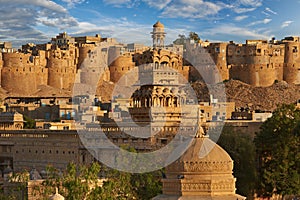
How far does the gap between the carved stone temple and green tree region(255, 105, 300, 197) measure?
13979 mm

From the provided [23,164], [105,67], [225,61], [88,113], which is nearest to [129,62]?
[105,67]

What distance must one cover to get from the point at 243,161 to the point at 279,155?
1244 mm

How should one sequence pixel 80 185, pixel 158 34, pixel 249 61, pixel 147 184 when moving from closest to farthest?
pixel 80 185, pixel 147 184, pixel 158 34, pixel 249 61

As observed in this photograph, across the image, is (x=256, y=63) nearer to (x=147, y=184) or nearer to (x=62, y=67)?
(x=62, y=67)

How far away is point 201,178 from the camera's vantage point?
15.9 m

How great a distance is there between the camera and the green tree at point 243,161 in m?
30.1

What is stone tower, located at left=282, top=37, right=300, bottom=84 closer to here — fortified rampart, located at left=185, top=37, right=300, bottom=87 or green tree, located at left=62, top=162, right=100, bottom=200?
fortified rampart, located at left=185, top=37, right=300, bottom=87

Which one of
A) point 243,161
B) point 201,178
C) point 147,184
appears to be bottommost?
point 147,184

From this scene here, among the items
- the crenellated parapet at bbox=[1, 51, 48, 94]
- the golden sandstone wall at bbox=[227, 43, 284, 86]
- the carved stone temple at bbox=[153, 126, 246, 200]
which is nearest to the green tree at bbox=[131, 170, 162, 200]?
the carved stone temple at bbox=[153, 126, 246, 200]

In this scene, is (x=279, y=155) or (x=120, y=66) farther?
(x=120, y=66)

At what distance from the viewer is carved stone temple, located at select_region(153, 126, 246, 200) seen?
15.8 metres

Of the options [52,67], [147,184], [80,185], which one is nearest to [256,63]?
[52,67]

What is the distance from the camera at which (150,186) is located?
2655cm

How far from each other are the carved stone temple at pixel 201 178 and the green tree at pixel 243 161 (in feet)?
45.0
